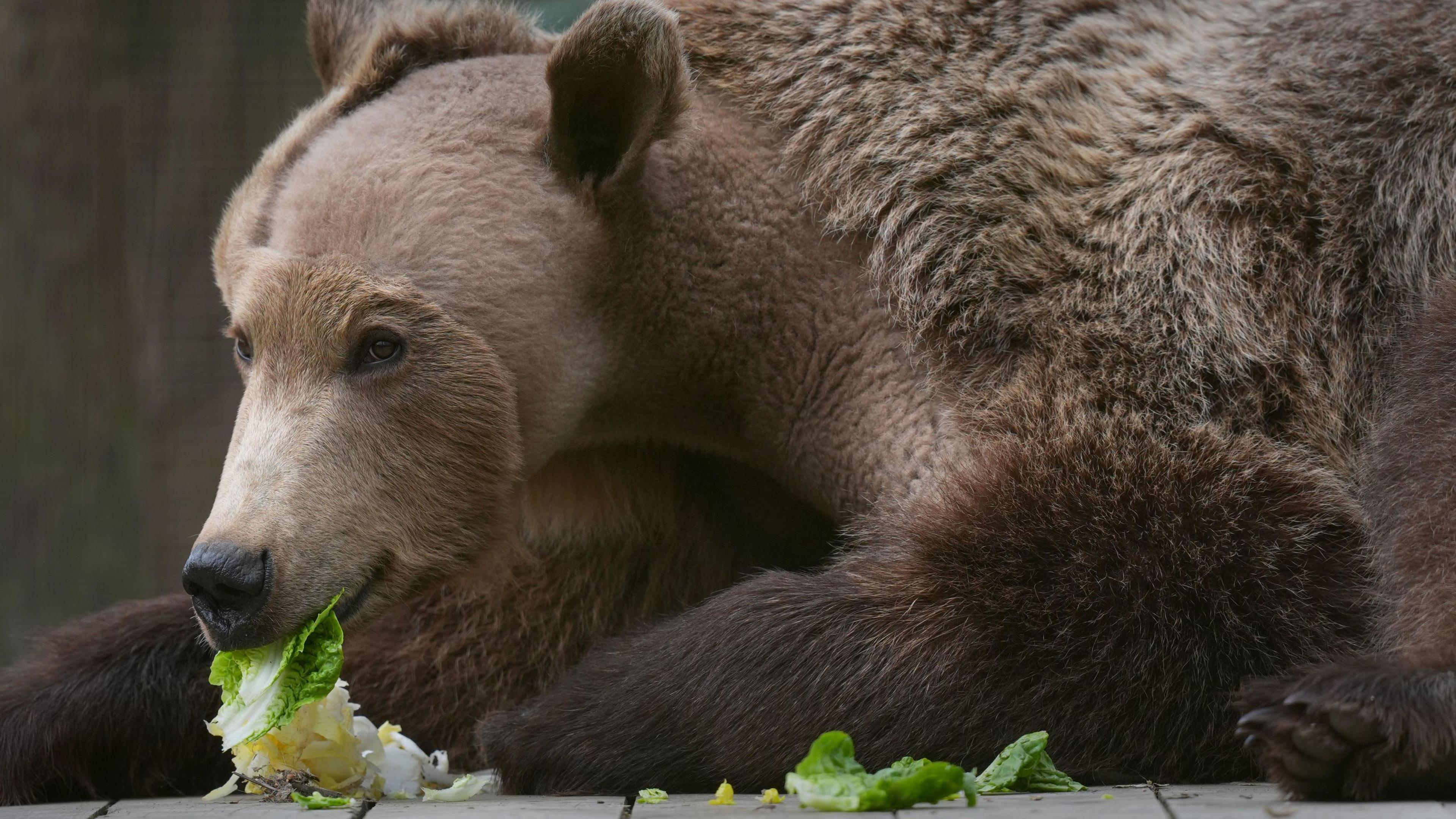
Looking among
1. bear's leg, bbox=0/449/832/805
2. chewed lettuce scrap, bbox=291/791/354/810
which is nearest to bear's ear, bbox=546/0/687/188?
bear's leg, bbox=0/449/832/805

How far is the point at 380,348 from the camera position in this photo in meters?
3.37

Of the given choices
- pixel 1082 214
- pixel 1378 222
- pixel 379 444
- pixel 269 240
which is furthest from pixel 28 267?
pixel 1378 222

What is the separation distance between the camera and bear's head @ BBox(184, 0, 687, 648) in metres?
3.16

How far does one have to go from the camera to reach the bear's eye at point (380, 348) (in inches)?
132

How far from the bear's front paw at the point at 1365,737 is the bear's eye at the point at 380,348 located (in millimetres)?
1797

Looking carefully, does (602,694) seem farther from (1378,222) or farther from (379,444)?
(1378,222)

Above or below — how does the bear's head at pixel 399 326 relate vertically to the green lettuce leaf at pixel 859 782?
above

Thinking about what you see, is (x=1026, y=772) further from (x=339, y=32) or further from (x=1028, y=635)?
(x=339, y=32)

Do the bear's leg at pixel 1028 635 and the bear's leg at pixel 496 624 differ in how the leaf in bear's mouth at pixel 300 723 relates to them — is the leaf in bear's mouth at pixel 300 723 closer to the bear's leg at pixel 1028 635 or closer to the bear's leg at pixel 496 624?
the bear's leg at pixel 1028 635

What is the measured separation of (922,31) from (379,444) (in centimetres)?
165

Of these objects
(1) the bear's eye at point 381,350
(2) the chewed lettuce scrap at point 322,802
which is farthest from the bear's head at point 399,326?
(2) the chewed lettuce scrap at point 322,802

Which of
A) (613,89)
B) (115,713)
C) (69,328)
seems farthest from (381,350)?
(69,328)

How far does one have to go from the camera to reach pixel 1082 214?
3.69 metres

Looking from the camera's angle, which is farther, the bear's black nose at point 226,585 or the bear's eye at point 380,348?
the bear's eye at point 380,348
